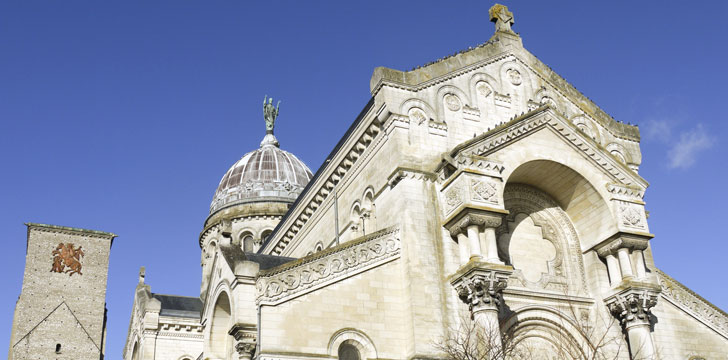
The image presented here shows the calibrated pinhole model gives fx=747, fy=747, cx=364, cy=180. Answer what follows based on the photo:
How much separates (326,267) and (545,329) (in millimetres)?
7471

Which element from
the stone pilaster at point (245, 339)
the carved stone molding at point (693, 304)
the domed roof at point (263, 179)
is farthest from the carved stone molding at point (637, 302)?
the domed roof at point (263, 179)

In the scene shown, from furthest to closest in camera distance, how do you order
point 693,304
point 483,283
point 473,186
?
1. point 693,304
2. point 473,186
3. point 483,283

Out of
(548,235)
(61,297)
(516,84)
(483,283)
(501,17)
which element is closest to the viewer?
(483,283)

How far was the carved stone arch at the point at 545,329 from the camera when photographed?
2302 cm

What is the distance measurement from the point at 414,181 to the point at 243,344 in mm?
7163

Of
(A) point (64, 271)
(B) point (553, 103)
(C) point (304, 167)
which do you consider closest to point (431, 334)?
(B) point (553, 103)

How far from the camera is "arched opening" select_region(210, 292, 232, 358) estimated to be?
24750 millimetres

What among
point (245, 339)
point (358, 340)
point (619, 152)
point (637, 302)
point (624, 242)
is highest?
point (619, 152)

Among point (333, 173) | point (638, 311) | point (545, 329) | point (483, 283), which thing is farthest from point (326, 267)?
point (638, 311)

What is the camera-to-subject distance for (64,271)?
66.1m

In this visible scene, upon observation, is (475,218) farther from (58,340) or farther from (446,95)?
(58,340)

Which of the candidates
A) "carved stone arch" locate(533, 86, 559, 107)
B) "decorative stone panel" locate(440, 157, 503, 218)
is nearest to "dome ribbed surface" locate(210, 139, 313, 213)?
"carved stone arch" locate(533, 86, 559, 107)

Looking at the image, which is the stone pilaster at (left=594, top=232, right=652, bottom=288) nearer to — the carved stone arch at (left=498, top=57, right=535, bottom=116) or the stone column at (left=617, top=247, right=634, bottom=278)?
the stone column at (left=617, top=247, right=634, bottom=278)

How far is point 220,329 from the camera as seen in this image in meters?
25.1
